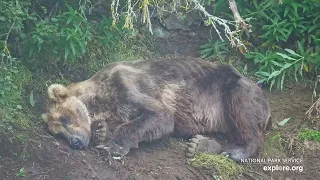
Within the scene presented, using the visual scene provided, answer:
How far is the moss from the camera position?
6918 millimetres

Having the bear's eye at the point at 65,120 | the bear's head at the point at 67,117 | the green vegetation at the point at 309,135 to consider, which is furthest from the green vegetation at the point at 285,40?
the bear's eye at the point at 65,120

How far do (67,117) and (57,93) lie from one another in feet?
1.04

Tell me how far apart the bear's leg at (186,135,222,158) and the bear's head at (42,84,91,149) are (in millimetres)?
1162

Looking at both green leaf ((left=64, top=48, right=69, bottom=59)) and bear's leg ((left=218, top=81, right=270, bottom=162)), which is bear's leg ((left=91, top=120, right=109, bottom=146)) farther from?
bear's leg ((left=218, top=81, right=270, bottom=162))

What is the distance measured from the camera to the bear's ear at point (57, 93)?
287 inches

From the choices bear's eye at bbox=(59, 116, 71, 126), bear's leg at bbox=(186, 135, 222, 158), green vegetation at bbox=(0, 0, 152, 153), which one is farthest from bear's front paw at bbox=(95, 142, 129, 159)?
green vegetation at bbox=(0, 0, 152, 153)

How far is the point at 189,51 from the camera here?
9227mm

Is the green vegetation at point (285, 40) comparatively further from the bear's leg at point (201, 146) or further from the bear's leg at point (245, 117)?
the bear's leg at point (201, 146)

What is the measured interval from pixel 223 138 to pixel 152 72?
3.91 feet

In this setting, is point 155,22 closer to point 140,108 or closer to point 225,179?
point 140,108

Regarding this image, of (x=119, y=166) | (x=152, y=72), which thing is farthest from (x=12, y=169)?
(x=152, y=72)

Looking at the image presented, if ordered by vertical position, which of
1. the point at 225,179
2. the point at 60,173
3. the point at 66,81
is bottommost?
the point at 225,179

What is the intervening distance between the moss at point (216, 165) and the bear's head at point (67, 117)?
4.14 feet

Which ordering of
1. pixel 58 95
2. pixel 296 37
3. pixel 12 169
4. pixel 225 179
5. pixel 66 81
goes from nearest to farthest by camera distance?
pixel 12 169
pixel 225 179
pixel 58 95
pixel 66 81
pixel 296 37
